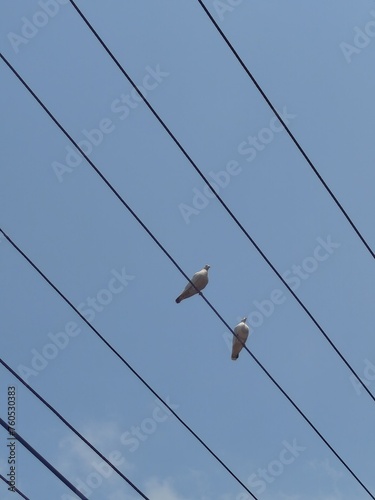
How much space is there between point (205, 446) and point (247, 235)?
80.4 inches

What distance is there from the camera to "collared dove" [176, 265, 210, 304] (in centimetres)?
1756

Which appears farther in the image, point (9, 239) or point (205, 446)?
point (205, 446)

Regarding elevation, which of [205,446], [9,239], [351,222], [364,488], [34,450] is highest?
[9,239]

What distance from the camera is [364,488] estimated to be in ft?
30.5

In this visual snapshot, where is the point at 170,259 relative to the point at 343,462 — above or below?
above

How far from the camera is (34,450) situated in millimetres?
7266

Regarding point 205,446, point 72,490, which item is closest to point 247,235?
point 205,446

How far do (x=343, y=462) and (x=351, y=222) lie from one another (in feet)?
8.26

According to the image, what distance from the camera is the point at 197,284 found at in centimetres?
1781

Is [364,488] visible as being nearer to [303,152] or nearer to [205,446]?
[205,446]

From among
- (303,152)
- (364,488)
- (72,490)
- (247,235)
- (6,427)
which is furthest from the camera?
(364,488)

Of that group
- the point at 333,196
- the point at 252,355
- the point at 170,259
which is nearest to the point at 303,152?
the point at 333,196

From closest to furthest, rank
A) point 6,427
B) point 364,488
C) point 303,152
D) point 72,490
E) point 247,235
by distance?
1. point 6,427
2. point 72,490
3. point 303,152
4. point 247,235
5. point 364,488

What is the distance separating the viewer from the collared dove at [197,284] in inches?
691
